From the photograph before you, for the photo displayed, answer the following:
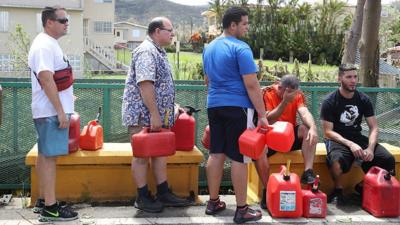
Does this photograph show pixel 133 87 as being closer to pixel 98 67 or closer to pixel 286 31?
pixel 98 67

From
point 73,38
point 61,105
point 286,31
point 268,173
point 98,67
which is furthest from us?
point 286,31

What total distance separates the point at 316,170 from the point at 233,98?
1598mm

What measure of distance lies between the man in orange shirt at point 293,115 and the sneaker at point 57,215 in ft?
6.08

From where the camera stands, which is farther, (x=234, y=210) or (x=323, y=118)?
(x=323, y=118)

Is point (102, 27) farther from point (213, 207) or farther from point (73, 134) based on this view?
point (213, 207)

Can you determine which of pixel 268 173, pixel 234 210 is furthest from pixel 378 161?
pixel 234 210

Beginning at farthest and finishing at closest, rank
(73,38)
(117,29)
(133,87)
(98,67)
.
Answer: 1. (117,29)
2. (98,67)
3. (73,38)
4. (133,87)

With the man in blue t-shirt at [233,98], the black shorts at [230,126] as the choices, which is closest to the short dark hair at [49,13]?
the man in blue t-shirt at [233,98]

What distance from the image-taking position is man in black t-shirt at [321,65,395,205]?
5.43 meters

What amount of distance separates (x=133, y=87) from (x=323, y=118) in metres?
2.05

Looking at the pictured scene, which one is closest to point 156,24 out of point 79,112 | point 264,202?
point 79,112

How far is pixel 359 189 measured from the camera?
18.5ft

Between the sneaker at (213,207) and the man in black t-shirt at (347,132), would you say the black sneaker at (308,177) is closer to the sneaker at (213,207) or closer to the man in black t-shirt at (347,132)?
the man in black t-shirt at (347,132)

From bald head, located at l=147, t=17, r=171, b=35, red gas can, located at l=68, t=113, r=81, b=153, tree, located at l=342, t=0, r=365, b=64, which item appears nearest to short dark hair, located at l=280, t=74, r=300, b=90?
bald head, located at l=147, t=17, r=171, b=35
